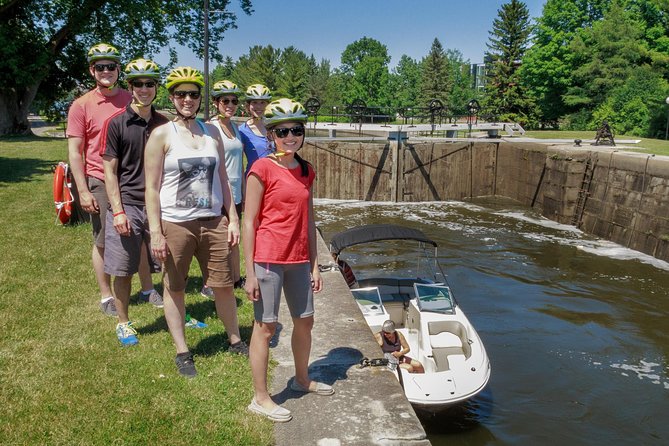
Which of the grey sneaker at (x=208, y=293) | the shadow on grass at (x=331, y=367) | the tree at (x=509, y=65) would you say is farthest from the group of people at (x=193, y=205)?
the tree at (x=509, y=65)

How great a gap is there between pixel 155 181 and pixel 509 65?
5706 centimetres

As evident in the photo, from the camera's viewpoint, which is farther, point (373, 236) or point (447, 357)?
point (373, 236)

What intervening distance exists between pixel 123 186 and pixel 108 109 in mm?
919

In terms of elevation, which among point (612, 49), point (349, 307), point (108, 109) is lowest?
point (349, 307)

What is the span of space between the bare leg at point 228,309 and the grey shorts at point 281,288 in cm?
86

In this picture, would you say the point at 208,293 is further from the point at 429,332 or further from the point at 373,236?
the point at 373,236

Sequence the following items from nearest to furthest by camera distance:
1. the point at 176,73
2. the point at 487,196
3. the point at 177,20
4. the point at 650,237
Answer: the point at 176,73 → the point at 650,237 → the point at 487,196 → the point at 177,20

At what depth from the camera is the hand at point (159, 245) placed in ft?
14.0

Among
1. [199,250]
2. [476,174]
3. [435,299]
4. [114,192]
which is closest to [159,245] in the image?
[199,250]

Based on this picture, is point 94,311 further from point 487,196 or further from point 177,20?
point 177,20

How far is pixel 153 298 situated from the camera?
20.4 feet

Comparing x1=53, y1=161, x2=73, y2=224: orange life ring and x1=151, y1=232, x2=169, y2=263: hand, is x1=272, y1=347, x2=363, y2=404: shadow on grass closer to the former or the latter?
x1=151, y1=232, x2=169, y2=263: hand

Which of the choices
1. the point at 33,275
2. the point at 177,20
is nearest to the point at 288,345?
the point at 33,275

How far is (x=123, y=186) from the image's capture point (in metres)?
4.99
